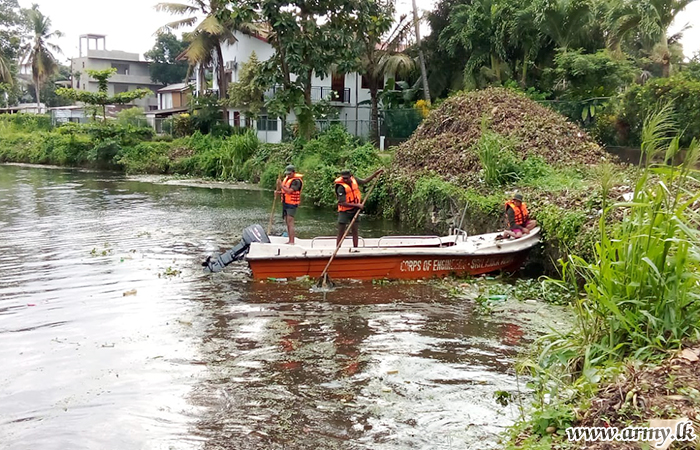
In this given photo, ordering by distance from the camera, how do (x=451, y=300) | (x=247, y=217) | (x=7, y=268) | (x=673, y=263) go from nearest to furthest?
(x=673, y=263) < (x=451, y=300) < (x=7, y=268) < (x=247, y=217)

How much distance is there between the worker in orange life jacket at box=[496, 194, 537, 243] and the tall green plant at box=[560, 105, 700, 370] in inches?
262

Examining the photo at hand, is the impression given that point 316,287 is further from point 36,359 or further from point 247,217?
point 247,217

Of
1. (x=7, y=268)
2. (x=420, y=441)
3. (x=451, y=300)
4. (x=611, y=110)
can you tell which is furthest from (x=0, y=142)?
(x=420, y=441)

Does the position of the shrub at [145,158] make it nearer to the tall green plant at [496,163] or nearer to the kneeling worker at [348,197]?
the tall green plant at [496,163]

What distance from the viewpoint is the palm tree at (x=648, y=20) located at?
60.8 ft

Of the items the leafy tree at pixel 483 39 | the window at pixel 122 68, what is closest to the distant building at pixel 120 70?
the window at pixel 122 68

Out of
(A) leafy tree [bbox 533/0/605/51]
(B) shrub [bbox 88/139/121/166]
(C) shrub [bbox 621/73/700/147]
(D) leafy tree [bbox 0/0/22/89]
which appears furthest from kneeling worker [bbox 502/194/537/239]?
(D) leafy tree [bbox 0/0/22/89]

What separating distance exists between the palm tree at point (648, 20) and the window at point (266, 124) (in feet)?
64.2

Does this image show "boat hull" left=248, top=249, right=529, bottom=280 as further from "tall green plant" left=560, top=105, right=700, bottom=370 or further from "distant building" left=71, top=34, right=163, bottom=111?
"distant building" left=71, top=34, right=163, bottom=111

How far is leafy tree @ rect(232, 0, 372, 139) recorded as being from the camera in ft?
81.5

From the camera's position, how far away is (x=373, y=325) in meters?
8.80

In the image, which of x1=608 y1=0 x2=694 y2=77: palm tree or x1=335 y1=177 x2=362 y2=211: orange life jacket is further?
x1=608 y1=0 x2=694 y2=77: palm tree

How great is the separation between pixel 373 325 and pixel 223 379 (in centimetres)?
263

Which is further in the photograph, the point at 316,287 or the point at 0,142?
the point at 0,142
